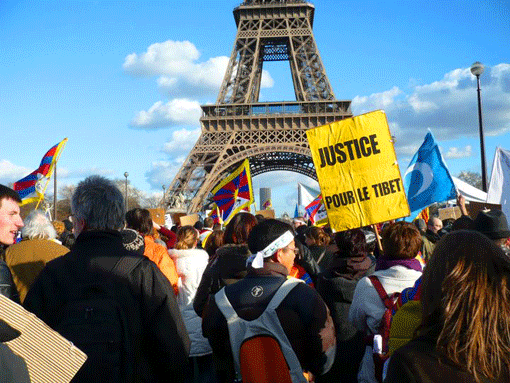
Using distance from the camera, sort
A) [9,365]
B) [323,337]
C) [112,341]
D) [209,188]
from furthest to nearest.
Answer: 1. [209,188]
2. [323,337]
3. [112,341]
4. [9,365]

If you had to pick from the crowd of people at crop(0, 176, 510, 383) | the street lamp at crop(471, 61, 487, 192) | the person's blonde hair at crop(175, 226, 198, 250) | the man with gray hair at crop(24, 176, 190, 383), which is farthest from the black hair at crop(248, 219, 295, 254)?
the street lamp at crop(471, 61, 487, 192)

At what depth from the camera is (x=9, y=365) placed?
128 centimetres

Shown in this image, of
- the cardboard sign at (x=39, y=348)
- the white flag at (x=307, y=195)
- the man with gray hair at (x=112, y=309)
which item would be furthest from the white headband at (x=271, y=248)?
the white flag at (x=307, y=195)

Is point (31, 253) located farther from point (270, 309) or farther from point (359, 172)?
point (359, 172)

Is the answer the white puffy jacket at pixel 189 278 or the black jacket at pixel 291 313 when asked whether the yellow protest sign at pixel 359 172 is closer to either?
the white puffy jacket at pixel 189 278

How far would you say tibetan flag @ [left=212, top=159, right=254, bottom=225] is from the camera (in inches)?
429

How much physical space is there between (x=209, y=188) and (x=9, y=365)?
36.2m

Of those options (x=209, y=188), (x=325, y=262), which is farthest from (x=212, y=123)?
(x=325, y=262)

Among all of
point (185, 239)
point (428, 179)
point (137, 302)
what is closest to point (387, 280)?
point (137, 302)

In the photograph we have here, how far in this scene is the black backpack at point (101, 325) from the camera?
266cm

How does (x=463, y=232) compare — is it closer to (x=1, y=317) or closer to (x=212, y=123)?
(x=1, y=317)

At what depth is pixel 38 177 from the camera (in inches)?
373

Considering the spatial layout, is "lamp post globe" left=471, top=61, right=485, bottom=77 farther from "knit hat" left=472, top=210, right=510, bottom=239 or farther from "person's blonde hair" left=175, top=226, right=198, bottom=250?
"knit hat" left=472, top=210, right=510, bottom=239

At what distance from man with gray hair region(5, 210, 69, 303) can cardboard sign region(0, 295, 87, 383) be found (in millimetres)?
3097
